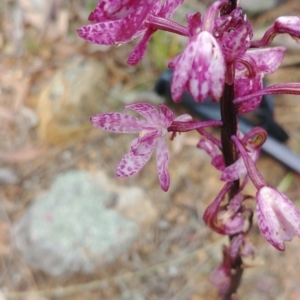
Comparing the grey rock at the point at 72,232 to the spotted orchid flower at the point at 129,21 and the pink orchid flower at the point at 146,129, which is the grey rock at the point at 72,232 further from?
the spotted orchid flower at the point at 129,21

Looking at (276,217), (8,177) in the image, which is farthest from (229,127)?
(8,177)

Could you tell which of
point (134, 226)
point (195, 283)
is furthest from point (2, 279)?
point (195, 283)

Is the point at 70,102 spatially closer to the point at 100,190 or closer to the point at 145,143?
the point at 100,190

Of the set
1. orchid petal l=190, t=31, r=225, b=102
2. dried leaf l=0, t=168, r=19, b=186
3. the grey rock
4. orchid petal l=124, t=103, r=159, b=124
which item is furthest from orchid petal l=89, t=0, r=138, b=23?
dried leaf l=0, t=168, r=19, b=186

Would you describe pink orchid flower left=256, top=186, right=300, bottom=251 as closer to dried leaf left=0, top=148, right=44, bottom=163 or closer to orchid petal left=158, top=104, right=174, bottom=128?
orchid petal left=158, top=104, right=174, bottom=128

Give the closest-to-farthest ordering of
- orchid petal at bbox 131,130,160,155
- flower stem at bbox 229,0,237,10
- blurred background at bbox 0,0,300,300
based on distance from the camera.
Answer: flower stem at bbox 229,0,237,10, orchid petal at bbox 131,130,160,155, blurred background at bbox 0,0,300,300

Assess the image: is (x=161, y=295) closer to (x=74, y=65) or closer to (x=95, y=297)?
(x=95, y=297)
